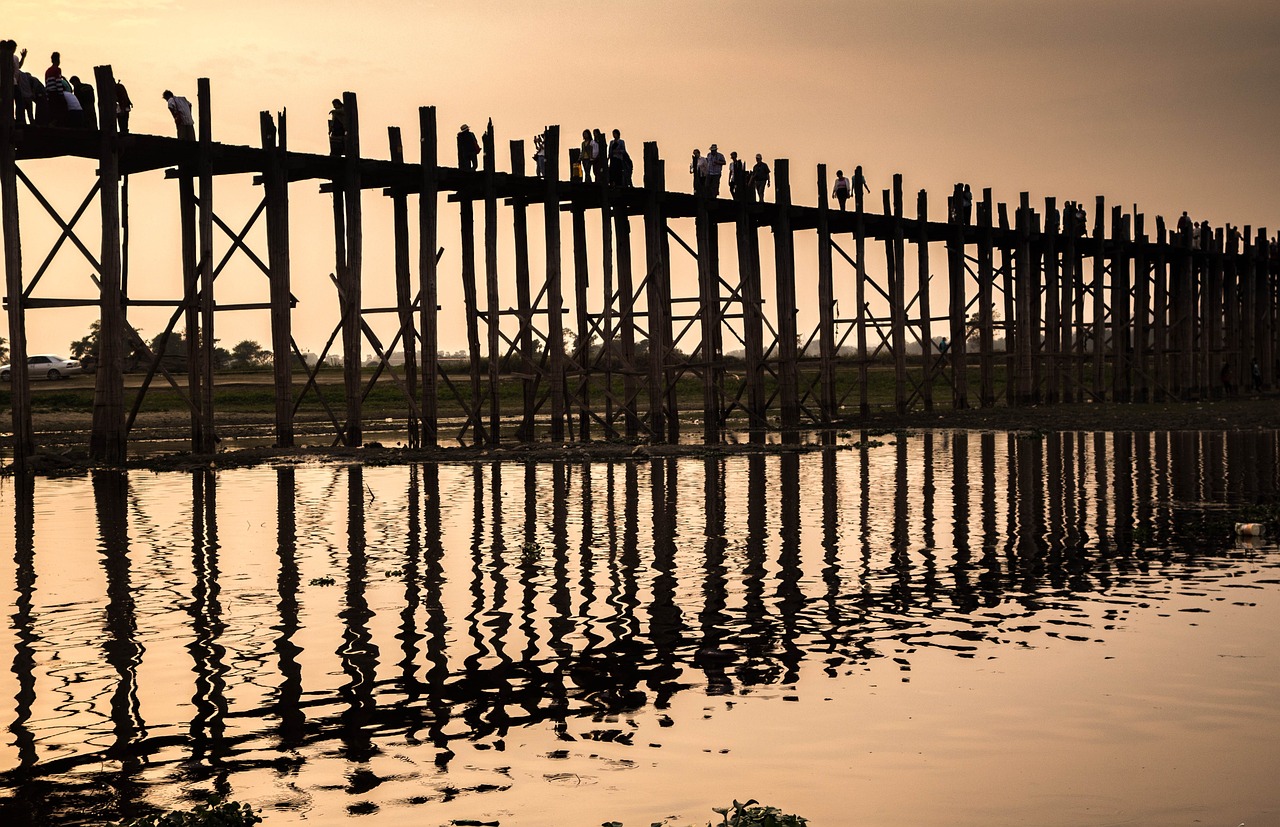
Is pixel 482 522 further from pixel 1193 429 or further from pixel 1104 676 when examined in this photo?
pixel 1193 429

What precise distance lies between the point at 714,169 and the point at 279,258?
12.0 m

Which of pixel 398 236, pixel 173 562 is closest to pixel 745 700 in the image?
pixel 173 562

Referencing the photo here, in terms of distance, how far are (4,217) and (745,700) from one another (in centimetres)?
1912

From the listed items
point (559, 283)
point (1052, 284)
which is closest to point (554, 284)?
point (559, 283)

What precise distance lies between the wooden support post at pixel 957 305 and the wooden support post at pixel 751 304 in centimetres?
885

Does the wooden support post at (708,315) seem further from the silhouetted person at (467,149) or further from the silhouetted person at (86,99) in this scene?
the silhouetted person at (86,99)

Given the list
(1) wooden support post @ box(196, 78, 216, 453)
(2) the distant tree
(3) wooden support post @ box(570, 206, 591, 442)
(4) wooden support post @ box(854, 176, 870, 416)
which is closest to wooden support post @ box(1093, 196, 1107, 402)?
(4) wooden support post @ box(854, 176, 870, 416)

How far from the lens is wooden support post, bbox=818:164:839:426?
3878 cm

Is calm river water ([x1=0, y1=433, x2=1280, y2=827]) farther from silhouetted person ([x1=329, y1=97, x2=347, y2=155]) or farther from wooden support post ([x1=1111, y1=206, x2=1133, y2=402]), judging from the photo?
wooden support post ([x1=1111, y1=206, x2=1133, y2=402])

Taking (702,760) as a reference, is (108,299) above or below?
above

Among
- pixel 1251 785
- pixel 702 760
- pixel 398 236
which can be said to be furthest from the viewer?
pixel 398 236

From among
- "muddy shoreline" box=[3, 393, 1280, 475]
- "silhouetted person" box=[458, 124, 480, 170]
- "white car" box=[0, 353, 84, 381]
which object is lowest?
"muddy shoreline" box=[3, 393, 1280, 475]

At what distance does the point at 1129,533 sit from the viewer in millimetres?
15391

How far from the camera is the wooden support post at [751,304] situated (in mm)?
35938
